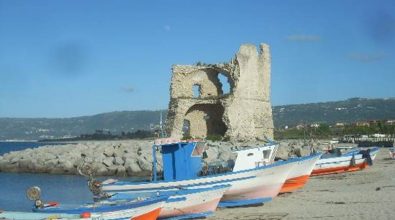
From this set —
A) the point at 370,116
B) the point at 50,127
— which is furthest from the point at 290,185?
the point at 50,127

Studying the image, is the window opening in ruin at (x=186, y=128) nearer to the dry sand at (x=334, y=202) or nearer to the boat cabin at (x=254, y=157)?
the dry sand at (x=334, y=202)

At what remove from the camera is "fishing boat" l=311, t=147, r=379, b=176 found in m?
22.3

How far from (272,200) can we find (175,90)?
841 inches

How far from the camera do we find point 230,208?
14586mm

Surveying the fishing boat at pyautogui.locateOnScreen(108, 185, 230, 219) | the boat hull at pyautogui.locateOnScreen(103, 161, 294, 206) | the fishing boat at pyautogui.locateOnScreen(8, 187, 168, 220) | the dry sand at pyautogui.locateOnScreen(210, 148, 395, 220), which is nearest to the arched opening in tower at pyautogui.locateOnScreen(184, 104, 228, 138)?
the dry sand at pyautogui.locateOnScreen(210, 148, 395, 220)

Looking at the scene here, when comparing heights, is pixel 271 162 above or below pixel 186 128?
below

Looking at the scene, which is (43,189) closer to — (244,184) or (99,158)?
(99,158)

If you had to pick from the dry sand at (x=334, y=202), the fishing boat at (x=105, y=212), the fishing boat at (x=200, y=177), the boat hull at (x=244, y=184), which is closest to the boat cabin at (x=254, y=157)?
the fishing boat at (x=200, y=177)

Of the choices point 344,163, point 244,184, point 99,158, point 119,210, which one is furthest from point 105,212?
point 99,158

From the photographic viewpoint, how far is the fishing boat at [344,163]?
22.3 m

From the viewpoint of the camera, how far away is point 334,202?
14414 mm

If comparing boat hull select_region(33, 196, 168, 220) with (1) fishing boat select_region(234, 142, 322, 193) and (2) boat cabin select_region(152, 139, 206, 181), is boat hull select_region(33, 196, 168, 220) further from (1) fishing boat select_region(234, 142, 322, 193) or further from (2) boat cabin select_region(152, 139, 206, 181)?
(1) fishing boat select_region(234, 142, 322, 193)

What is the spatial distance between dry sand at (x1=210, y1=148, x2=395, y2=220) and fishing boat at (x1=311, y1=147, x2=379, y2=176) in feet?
7.77

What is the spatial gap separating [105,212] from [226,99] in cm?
2428
